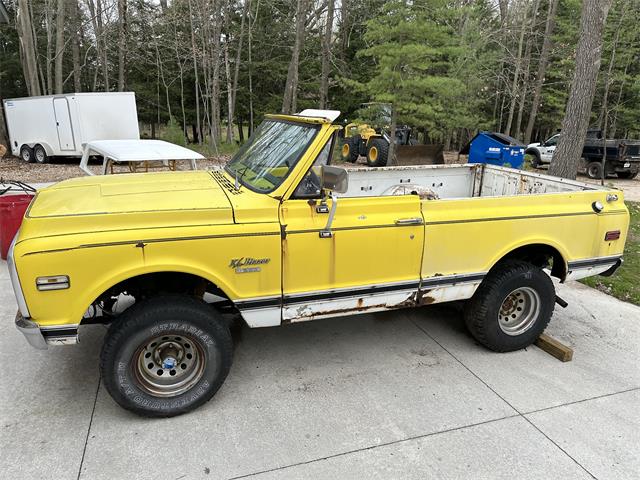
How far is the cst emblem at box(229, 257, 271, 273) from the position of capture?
3.11 metres

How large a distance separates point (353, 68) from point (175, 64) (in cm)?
953

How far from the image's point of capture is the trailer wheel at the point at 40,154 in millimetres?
16594

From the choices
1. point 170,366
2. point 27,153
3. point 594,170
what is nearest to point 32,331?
point 170,366

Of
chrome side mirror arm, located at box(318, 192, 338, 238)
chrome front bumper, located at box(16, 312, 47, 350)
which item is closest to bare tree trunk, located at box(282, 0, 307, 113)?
chrome side mirror arm, located at box(318, 192, 338, 238)

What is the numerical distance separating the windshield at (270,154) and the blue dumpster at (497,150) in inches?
473

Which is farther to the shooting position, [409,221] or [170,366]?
[409,221]

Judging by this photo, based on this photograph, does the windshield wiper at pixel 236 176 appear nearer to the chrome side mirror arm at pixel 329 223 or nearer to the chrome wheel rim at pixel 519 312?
the chrome side mirror arm at pixel 329 223

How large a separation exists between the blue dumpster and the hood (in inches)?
507

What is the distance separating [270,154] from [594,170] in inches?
681

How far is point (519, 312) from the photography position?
4.25 meters

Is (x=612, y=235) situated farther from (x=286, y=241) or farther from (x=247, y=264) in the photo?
(x=247, y=264)

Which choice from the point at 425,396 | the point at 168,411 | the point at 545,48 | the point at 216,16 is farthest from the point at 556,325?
the point at 545,48

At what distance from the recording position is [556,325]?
15.8 ft

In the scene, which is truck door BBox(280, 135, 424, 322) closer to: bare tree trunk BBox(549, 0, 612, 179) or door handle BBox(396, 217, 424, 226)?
door handle BBox(396, 217, 424, 226)
